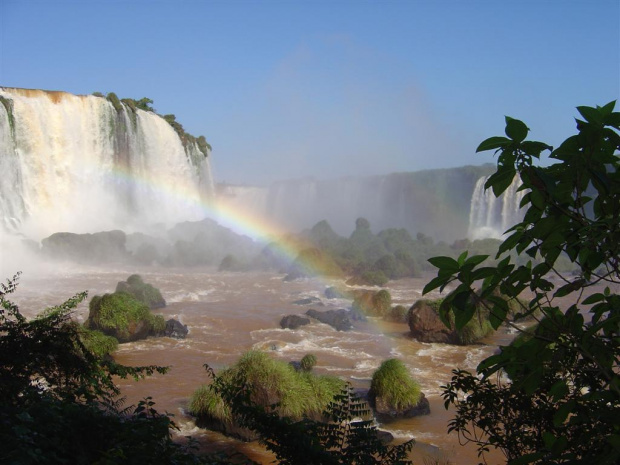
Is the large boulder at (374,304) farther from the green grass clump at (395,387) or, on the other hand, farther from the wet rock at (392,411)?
the wet rock at (392,411)

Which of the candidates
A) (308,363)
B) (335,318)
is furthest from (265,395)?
(335,318)

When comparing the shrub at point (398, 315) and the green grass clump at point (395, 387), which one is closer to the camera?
the green grass clump at point (395, 387)

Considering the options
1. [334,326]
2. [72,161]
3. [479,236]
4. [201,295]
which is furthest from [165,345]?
[479,236]

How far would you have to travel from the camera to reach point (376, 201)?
176 ft

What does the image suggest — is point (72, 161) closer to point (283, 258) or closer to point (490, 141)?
point (283, 258)

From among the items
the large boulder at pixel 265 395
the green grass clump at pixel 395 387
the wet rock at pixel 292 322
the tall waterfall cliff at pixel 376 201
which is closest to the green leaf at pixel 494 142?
the large boulder at pixel 265 395

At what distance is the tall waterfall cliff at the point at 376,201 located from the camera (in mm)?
49750

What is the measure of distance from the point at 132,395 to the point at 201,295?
38.6 feet

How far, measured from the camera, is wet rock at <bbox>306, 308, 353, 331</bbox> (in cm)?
1578

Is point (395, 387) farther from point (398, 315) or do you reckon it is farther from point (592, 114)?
point (398, 315)

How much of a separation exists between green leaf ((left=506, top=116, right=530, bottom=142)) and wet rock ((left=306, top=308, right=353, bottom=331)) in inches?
555

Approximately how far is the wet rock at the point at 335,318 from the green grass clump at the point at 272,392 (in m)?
7.21

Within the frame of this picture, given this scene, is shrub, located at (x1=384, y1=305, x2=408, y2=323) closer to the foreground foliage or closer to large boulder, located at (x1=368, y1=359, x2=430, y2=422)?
large boulder, located at (x1=368, y1=359, x2=430, y2=422)

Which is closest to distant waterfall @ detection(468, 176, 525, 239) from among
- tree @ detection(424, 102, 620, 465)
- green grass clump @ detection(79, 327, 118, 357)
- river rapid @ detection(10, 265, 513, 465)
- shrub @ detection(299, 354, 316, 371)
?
river rapid @ detection(10, 265, 513, 465)
